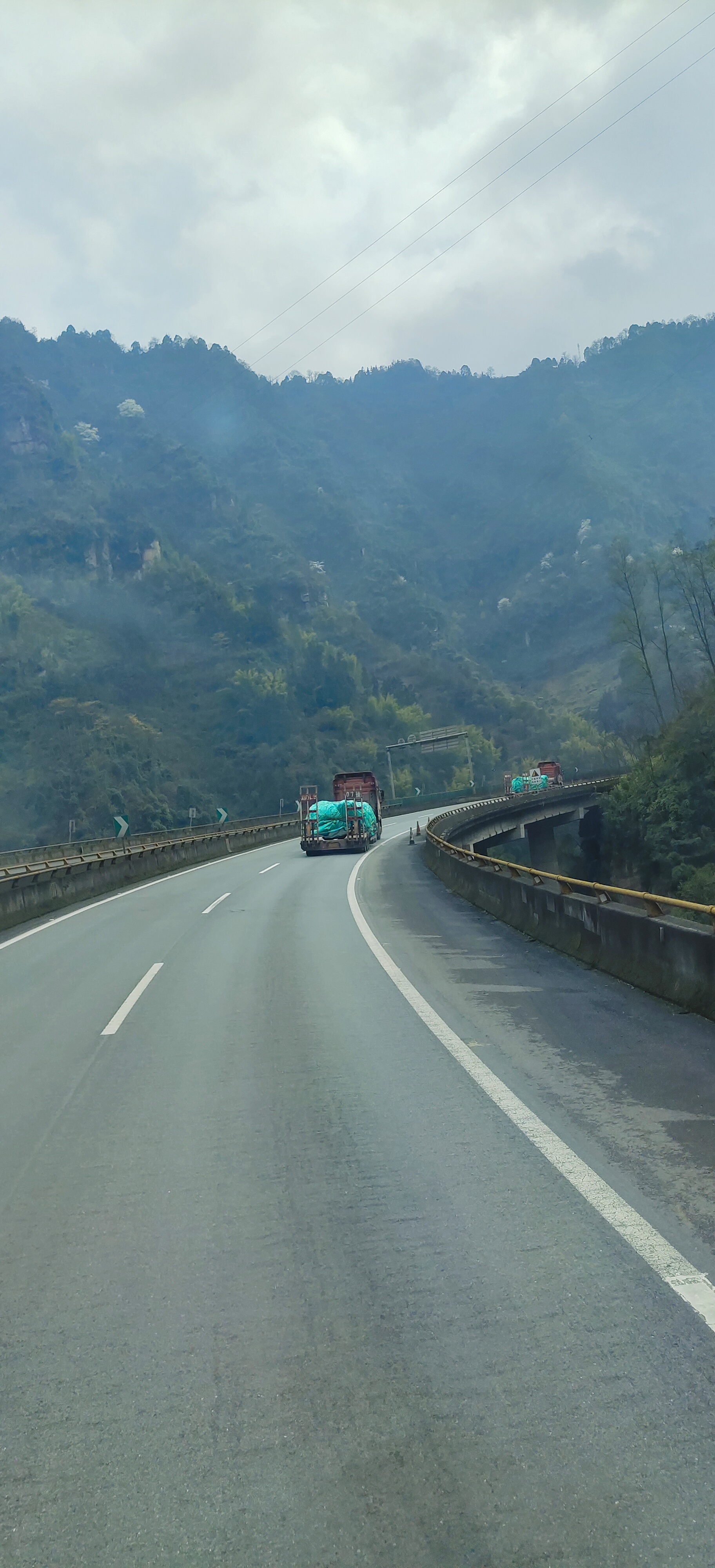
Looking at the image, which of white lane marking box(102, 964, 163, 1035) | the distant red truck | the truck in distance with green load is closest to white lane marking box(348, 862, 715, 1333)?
white lane marking box(102, 964, 163, 1035)

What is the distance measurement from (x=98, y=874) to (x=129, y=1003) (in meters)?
18.2

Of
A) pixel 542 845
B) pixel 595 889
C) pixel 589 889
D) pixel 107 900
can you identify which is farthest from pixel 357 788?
pixel 595 889

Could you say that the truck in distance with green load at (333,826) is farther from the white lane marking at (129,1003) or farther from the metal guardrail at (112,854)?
the white lane marking at (129,1003)

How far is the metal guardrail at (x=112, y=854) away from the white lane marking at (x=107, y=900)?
98cm

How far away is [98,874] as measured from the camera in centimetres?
2828

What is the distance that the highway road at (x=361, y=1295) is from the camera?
9.18 ft

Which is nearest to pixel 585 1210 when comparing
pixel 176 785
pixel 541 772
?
pixel 541 772

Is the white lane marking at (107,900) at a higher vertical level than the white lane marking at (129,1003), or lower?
higher

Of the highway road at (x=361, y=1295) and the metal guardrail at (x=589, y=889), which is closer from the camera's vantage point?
the highway road at (x=361, y=1295)

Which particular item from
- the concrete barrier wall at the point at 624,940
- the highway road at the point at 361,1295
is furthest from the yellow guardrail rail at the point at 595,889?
the highway road at the point at 361,1295

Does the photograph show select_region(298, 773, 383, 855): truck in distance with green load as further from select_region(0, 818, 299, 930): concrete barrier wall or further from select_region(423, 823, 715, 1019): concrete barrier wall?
select_region(423, 823, 715, 1019): concrete barrier wall

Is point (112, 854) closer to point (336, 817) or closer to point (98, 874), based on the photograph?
point (98, 874)

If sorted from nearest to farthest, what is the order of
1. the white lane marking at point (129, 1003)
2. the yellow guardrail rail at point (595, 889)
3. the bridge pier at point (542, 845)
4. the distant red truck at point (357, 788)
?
the yellow guardrail rail at point (595, 889) → the white lane marking at point (129, 1003) → the distant red truck at point (357, 788) → the bridge pier at point (542, 845)

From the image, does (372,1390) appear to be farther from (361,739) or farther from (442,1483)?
(361,739)
